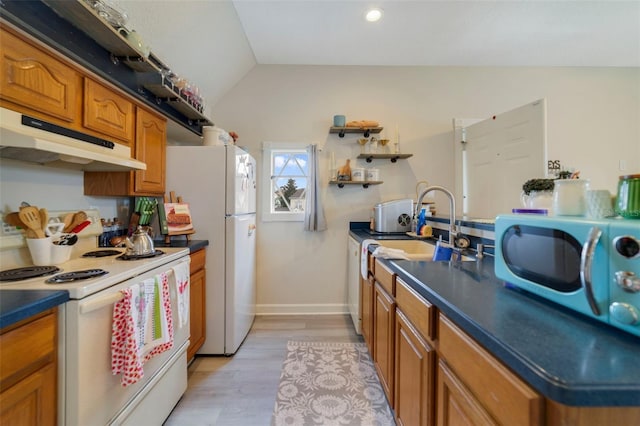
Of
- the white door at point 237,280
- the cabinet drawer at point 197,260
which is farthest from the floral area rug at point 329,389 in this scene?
the cabinet drawer at point 197,260

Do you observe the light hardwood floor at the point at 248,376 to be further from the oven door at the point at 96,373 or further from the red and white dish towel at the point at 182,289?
the red and white dish towel at the point at 182,289

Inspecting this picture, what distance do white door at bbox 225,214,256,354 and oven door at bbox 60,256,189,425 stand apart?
0.71 metres

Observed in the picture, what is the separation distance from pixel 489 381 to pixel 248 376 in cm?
170

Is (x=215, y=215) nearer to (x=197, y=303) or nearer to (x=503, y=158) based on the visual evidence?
(x=197, y=303)

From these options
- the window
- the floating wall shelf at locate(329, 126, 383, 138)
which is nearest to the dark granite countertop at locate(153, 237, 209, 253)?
the window

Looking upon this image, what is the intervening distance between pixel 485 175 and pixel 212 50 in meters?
2.80

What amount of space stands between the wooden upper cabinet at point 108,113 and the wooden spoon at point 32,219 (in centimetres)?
48

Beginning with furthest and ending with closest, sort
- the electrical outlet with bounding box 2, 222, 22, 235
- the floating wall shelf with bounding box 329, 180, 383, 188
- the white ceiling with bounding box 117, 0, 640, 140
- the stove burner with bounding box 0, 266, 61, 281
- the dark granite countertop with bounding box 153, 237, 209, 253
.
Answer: the floating wall shelf with bounding box 329, 180, 383, 188
the white ceiling with bounding box 117, 0, 640, 140
the dark granite countertop with bounding box 153, 237, 209, 253
the electrical outlet with bounding box 2, 222, 22, 235
the stove burner with bounding box 0, 266, 61, 281

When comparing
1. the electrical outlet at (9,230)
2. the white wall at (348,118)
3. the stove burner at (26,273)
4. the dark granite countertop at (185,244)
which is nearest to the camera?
the stove burner at (26,273)

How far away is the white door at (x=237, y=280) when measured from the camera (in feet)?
6.70

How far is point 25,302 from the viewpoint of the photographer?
776 mm

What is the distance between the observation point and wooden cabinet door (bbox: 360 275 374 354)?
71.0 inches

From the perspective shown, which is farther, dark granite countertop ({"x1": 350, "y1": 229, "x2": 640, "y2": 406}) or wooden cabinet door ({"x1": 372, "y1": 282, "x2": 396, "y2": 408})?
wooden cabinet door ({"x1": 372, "y1": 282, "x2": 396, "y2": 408})

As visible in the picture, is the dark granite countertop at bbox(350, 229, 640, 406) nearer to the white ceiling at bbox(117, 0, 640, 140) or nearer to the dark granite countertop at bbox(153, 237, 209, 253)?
the dark granite countertop at bbox(153, 237, 209, 253)
